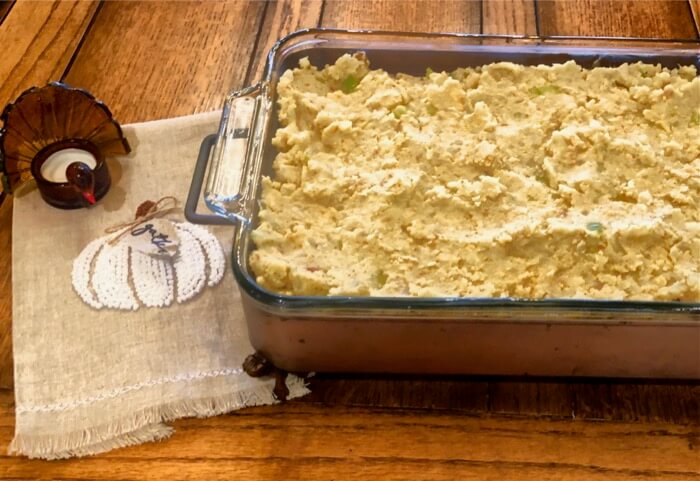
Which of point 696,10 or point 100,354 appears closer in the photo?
point 100,354

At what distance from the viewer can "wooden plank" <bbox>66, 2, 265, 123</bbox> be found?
49.6 inches

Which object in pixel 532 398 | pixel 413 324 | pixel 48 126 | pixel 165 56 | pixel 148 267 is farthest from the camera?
pixel 165 56

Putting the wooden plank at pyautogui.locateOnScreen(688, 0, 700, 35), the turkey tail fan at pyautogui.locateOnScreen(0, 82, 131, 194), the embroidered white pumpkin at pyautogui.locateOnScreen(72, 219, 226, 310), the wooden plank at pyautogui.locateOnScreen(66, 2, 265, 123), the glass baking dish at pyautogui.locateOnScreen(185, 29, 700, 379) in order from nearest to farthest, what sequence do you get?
the glass baking dish at pyautogui.locateOnScreen(185, 29, 700, 379) < the embroidered white pumpkin at pyautogui.locateOnScreen(72, 219, 226, 310) < the turkey tail fan at pyautogui.locateOnScreen(0, 82, 131, 194) < the wooden plank at pyautogui.locateOnScreen(66, 2, 265, 123) < the wooden plank at pyautogui.locateOnScreen(688, 0, 700, 35)

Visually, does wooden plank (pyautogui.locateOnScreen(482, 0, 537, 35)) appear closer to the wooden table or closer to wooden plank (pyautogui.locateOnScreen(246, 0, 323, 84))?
wooden plank (pyautogui.locateOnScreen(246, 0, 323, 84))

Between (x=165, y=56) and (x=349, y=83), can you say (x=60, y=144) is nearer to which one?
(x=165, y=56)

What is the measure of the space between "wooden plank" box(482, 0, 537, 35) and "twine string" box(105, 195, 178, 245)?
0.64 metres

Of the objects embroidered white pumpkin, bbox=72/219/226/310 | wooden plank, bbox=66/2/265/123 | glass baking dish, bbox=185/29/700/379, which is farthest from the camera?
wooden plank, bbox=66/2/265/123

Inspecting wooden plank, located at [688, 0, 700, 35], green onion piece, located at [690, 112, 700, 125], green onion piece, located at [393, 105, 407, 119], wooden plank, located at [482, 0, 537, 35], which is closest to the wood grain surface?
wooden plank, located at [688, 0, 700, 35]

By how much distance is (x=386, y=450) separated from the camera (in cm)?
86

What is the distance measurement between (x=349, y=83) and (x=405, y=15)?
390 millimetres

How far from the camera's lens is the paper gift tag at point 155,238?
104 cm

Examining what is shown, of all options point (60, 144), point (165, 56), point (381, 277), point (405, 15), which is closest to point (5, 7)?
point (165, 56)

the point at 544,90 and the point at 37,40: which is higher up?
the point at 37,40

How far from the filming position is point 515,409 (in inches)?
35.4
